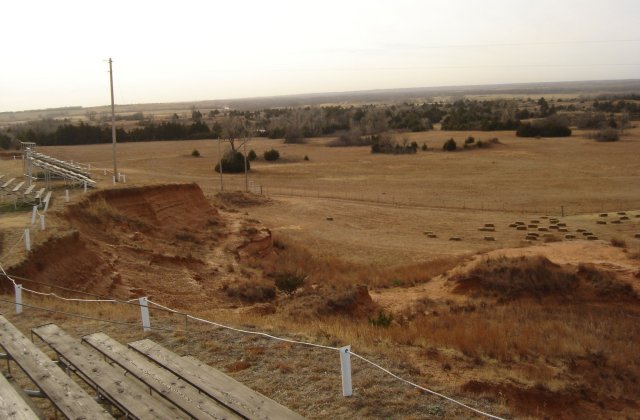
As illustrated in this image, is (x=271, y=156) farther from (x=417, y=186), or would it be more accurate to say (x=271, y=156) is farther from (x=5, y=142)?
(x=5, y=142)

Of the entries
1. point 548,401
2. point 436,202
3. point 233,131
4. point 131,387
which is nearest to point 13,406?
point 131,387

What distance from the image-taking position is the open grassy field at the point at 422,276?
27.9ft

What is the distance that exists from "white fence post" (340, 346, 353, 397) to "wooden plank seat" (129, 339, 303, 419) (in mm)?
977

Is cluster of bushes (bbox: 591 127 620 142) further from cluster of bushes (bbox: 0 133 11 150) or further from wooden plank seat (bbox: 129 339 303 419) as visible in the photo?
wooden plank seat (bbox: 129 339 303 419)

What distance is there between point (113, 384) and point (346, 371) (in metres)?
2.51

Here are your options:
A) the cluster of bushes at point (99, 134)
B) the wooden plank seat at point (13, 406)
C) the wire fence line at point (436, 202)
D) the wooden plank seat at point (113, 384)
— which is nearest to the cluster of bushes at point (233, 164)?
the wire fence line at point (436, 202)

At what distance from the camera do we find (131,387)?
238 inches

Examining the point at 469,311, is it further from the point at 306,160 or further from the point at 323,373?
the point at 306,160

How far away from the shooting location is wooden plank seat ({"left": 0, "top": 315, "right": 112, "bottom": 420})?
212 inches

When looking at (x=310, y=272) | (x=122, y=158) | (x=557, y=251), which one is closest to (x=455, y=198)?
(x=557, y=251)

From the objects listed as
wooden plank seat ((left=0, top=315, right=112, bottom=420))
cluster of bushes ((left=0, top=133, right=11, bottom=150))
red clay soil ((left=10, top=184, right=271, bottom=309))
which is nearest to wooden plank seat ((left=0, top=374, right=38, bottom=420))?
wooden plank seat ((left=0, top=315, right=112, bottom=420))

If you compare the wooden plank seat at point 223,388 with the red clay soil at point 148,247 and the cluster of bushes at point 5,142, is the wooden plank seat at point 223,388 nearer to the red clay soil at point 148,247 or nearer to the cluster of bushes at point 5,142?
the red clay soil at point 148,247

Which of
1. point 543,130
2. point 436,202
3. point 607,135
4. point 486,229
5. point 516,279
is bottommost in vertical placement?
point 486,229

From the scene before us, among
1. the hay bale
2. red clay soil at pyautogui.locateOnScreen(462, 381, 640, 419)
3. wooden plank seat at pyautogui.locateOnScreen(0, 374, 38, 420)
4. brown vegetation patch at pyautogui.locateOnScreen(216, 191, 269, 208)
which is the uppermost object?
wooden plank seat at pyautogui.locateOnScreen(0, 374, 38, 420)
